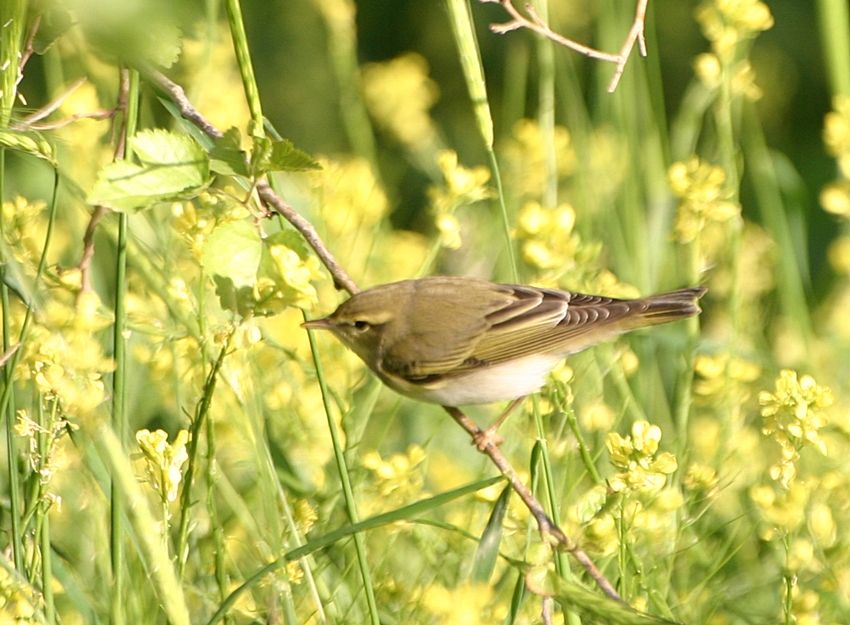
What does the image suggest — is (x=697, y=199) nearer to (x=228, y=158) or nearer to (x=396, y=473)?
(x=396, y=473)

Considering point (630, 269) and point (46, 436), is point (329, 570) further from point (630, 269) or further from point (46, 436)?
point (630, 269)

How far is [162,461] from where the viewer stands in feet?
5.74

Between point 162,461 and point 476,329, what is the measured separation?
1.41 m

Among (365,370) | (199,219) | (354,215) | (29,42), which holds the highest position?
(29,42)

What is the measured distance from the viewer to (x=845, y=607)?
6.61 ft

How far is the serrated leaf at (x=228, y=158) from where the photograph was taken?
5.72 feet

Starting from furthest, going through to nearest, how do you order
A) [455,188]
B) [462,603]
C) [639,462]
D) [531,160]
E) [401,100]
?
1. [401,100]
2. [531,160]
3. [455,188]
4. [639,462]
5. [462,603]

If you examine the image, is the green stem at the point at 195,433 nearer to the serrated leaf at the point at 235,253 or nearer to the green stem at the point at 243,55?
the serrated leaf at the point at 235,253

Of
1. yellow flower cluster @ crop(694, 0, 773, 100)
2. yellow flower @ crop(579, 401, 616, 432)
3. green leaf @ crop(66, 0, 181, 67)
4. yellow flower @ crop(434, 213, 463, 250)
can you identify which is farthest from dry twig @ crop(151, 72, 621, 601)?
yellow flower cluster @ crop(694, 0, 773, 100)

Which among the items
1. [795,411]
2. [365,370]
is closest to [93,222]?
[795,411]

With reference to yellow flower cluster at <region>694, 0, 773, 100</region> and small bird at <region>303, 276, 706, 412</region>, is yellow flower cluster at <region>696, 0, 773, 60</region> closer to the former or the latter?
yellow flower cluster at <region>694, 0, 773, 100</region>

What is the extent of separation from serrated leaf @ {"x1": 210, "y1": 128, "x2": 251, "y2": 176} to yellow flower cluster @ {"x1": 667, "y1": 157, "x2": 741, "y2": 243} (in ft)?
4.09

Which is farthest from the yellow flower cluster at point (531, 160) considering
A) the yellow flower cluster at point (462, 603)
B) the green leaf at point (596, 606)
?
the green leaf at point (596, 606)

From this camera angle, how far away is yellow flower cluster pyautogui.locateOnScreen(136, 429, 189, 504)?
1738 mm
